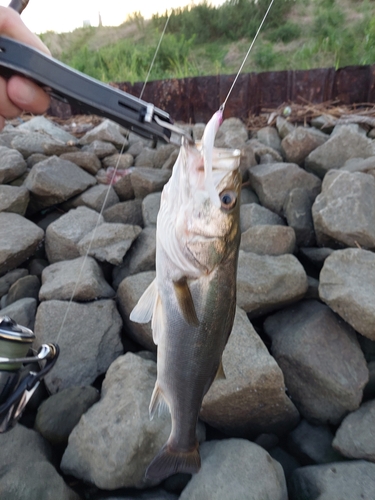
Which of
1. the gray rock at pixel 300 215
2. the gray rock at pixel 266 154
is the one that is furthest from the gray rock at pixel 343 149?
the gray rock at pixel 300 215

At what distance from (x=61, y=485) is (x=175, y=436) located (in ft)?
2.39

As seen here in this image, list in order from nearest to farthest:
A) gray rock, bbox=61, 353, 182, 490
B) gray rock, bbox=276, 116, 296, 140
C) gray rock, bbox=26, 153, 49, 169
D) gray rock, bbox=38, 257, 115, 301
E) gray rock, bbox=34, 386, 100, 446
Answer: gray rock, bbox=61, 353, 182, 490 < gray rock, bbox=34, 386, 100, 446 < gray rock, bbox=38, 257, 115, 301 < gray rock, bbox=26, 153, 49, 169 < gray rock, bbox=276, 116, 296, 140

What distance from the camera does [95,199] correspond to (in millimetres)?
4398

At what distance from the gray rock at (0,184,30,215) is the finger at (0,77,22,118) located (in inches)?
84.4

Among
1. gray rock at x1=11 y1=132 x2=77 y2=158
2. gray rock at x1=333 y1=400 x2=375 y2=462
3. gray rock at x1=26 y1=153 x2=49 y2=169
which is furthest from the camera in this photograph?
gray rock at x1=11 y1=132 x2=77 y2=158

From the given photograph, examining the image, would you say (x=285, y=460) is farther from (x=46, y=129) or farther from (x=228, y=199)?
(x=46, y=129)

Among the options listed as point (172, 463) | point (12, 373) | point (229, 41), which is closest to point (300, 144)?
point (172, 463)

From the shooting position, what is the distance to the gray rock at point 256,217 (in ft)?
12.5

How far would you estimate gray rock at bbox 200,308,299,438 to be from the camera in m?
2.48

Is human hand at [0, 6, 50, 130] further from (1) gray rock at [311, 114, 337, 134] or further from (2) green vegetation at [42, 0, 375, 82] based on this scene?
(2) green vegetation at [42, 0, 375, 82]

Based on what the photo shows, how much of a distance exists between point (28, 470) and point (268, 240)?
2414 millimetres

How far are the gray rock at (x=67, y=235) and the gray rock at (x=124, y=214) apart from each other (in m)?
0.30

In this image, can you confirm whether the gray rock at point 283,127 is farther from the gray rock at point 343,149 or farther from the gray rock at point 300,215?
the gray rock at point 300,215

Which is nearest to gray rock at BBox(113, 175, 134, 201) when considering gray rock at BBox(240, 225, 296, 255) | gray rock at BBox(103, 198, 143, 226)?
gray rock at BBox(103, 198, 143, 226)
